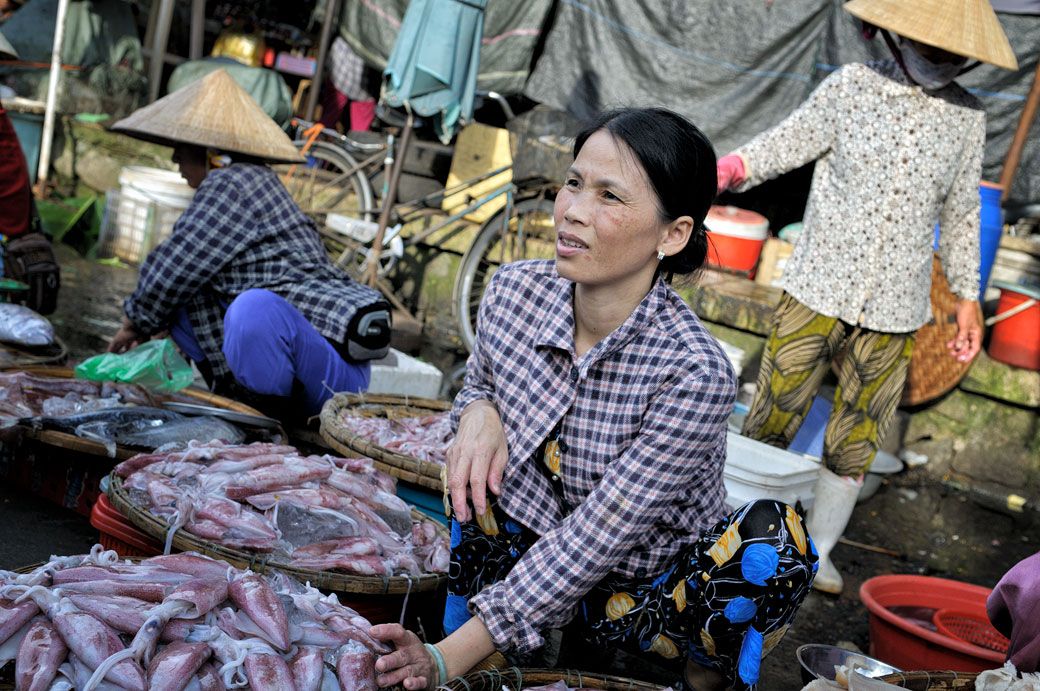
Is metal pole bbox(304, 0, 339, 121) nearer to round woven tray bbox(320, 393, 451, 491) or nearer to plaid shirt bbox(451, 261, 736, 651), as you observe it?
round woven tray bbox(320, 393, 451, 491)

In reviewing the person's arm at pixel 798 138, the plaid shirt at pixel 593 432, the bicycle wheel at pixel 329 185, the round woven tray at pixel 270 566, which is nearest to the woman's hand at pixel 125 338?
the round woven tray at pixel 270 566

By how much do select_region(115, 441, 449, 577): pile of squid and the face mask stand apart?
266 cm

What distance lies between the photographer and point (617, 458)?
7.51 ft

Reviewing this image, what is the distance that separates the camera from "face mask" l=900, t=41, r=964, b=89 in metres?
3.90

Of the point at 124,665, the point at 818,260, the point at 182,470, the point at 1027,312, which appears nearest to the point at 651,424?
the point at 124,665

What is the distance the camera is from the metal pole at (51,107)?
8734mm

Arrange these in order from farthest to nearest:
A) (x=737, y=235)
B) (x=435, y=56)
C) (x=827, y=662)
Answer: (x=737, y=235)
(x=435, y=56)
(x=827, y=662)

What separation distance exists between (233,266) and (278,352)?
1.70ft

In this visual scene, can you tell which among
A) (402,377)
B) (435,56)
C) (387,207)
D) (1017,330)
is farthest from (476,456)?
(387,207)

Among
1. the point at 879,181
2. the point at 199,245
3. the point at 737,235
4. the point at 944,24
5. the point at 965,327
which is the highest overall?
the point at 944,24

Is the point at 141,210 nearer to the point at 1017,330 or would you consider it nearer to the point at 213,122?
the point at 213,122

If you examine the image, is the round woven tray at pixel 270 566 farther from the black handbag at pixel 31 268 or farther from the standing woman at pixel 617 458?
the black handbag at pixel 31 268

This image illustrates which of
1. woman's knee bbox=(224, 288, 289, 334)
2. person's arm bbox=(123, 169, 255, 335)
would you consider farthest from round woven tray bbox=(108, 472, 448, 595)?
person's arm bbox=(123, 169, 255, 335)

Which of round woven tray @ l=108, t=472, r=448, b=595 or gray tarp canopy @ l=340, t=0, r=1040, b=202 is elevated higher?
gray tarp canopy @ l=340, t=0, r=1040, b=202
